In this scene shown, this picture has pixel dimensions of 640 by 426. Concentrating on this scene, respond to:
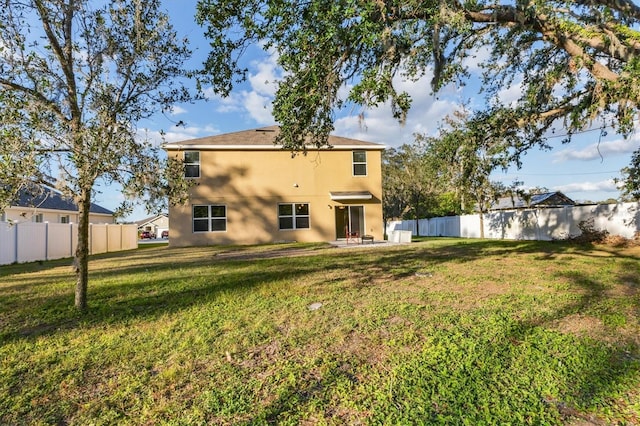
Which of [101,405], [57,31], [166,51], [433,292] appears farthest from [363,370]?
[57,31]

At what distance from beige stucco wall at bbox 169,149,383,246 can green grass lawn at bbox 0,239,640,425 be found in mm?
12099

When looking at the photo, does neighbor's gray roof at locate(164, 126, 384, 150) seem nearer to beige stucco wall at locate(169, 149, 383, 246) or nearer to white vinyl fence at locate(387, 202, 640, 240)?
beige stucco wall at locate(169, 149, 383, 246)

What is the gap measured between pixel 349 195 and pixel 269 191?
169 inches

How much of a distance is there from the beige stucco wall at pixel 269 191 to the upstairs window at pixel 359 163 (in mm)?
224

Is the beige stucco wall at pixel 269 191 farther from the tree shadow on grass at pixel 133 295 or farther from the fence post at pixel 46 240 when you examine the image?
the tree shadow on grass at pixel 133 295

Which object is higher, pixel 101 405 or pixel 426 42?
pixel 426 42

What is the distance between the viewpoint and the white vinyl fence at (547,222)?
1464 cm

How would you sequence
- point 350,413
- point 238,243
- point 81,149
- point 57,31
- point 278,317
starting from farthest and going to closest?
point 238,243 < point 57,31 < point 278,317 < point 81,149 < point 350,413

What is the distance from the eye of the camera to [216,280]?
7621 mm

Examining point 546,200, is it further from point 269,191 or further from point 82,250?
point 82,250

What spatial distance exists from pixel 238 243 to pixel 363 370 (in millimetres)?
16218

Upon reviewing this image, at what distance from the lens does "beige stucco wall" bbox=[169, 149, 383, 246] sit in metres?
18.8

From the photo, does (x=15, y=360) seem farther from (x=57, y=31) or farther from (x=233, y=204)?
(x=233, y=204)

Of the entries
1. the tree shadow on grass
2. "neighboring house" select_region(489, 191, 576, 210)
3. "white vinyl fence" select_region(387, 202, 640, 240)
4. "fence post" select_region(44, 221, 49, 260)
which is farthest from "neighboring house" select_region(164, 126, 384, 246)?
"neighboring house" select_region(489, 191, 576, 210)
